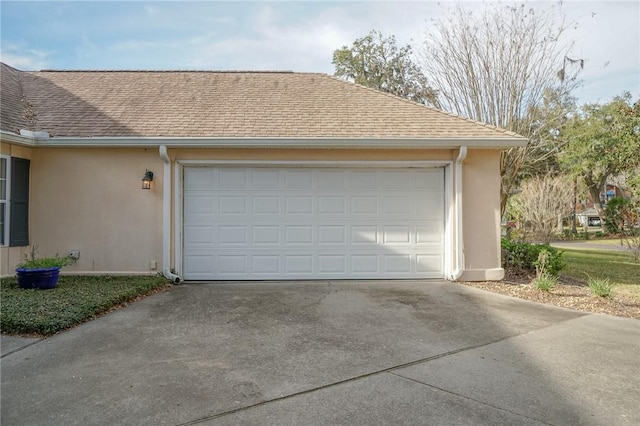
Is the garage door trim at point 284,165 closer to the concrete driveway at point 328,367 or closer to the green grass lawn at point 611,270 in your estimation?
the concrete driveway at point 328,367

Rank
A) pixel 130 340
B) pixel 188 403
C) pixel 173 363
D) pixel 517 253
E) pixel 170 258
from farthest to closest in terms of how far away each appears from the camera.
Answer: pixel 517 253 < pixel 170 258 < pixel 130 340 < pixel 173 363 < pixel 188 403

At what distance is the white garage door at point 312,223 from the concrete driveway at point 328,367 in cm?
193

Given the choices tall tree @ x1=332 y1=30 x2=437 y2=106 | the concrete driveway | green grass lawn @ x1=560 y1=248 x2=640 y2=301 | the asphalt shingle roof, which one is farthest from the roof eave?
tall tree @ x1=332 y1=30 x2=437 y2=106

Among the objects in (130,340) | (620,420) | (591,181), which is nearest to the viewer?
(620,420)

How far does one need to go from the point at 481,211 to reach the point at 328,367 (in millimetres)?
5518

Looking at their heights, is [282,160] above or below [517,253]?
above

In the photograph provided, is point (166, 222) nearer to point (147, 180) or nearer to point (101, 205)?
point (147, 180)

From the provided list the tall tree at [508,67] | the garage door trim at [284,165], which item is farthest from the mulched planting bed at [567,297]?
the tall tree at [508,67]

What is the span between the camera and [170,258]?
7625 millimetres

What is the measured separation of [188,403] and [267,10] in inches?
376

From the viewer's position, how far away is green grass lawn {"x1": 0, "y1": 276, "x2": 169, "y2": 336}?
182 inches

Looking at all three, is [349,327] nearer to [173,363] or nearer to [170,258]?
[173,363]

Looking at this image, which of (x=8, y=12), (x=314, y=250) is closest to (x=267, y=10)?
(x=8, y=12)

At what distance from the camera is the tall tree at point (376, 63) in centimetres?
2062
